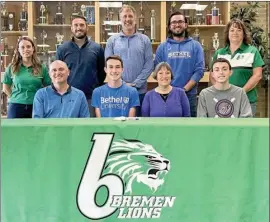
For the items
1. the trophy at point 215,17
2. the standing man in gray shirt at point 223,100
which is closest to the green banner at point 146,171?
the standing man in gray shirt at point 223,100

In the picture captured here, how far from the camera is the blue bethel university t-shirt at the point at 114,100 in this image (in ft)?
11.2

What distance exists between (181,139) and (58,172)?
2.27 ft

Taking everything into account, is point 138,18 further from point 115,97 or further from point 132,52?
point 115,97

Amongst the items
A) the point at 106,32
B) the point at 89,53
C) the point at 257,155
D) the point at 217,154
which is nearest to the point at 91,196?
the point at 217,154

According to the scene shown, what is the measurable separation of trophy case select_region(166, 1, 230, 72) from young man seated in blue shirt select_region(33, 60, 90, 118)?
297 cm

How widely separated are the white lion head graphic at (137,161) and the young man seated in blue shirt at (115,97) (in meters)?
0.88

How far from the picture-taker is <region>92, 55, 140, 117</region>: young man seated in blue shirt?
3.43 m

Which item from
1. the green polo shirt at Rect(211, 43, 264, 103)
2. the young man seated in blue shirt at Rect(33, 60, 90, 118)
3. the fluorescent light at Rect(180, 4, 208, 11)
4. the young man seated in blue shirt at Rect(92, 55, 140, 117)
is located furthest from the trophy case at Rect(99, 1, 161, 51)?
the young man seated in blue shirt at Rect(33, 60, 90, 118)

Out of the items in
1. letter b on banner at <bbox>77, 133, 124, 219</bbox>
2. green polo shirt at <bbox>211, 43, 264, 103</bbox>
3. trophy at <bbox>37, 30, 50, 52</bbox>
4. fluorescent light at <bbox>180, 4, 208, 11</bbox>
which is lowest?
letter b on banner at <bbox>77, 133, 124, 219</bbox>

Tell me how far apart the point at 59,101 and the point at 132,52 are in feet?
2.98

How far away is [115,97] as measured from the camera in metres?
3.44

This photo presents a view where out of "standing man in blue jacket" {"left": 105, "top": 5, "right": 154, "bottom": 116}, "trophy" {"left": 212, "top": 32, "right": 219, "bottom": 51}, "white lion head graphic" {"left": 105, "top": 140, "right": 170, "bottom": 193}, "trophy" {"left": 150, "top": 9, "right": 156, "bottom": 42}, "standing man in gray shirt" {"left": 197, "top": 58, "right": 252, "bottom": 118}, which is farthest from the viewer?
"trophy" {"left": 150, "top": 9, "right": 156, "bottom": 42}

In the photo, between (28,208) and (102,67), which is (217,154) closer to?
(28,208)

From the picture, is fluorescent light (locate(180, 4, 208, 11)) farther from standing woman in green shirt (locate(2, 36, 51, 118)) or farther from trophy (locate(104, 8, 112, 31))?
standing woman in green shirt (locate(2, 36, 51, 118))
